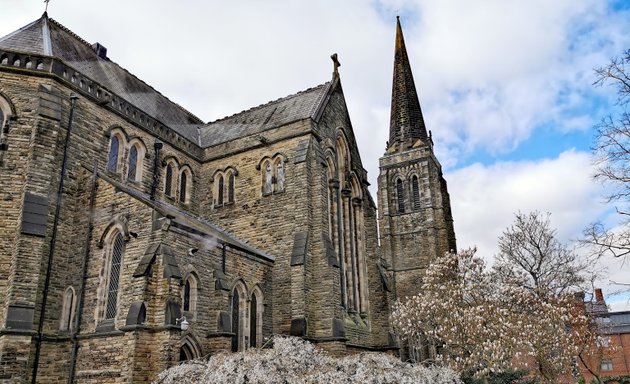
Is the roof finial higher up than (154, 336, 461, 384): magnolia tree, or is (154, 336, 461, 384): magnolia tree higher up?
the roof finial

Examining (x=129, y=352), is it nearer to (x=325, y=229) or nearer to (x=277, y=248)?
(x=277, y=248)

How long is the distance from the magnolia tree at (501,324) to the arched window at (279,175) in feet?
28.0

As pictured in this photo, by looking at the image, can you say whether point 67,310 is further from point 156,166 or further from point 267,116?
point 267,116

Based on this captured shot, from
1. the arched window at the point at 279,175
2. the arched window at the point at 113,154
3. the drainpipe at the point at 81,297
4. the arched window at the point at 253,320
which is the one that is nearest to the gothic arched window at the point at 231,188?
the arched window at the point at 279,175

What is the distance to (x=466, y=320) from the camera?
2028 cm

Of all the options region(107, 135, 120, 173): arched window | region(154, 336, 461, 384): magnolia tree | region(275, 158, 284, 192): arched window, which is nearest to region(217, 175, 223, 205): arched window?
region(275, 158, 284, 192): arched window

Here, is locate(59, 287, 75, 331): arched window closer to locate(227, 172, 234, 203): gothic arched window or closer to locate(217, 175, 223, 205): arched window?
locate(227, 172, 234, 203): gothic arched window

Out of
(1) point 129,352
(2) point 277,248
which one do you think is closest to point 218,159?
(2) point 277,248

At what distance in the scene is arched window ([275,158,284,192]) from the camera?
21.8m

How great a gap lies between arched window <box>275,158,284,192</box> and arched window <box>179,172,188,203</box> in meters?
4.57

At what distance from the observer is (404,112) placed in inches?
2030

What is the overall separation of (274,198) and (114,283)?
26.5 feet

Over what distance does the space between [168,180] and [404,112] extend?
33.6 m

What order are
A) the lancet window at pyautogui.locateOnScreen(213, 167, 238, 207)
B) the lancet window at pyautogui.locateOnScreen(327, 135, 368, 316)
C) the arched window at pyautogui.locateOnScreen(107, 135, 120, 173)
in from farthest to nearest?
the lancet window at pyautogui.locateOnScreen(213, 167, 238, 207)
the lancet window at pyautogui.locateOnScreen(327, 135, 368, 316)
the arched window at pyautogui.locateOnScreen(107, 135, 120, 173)
